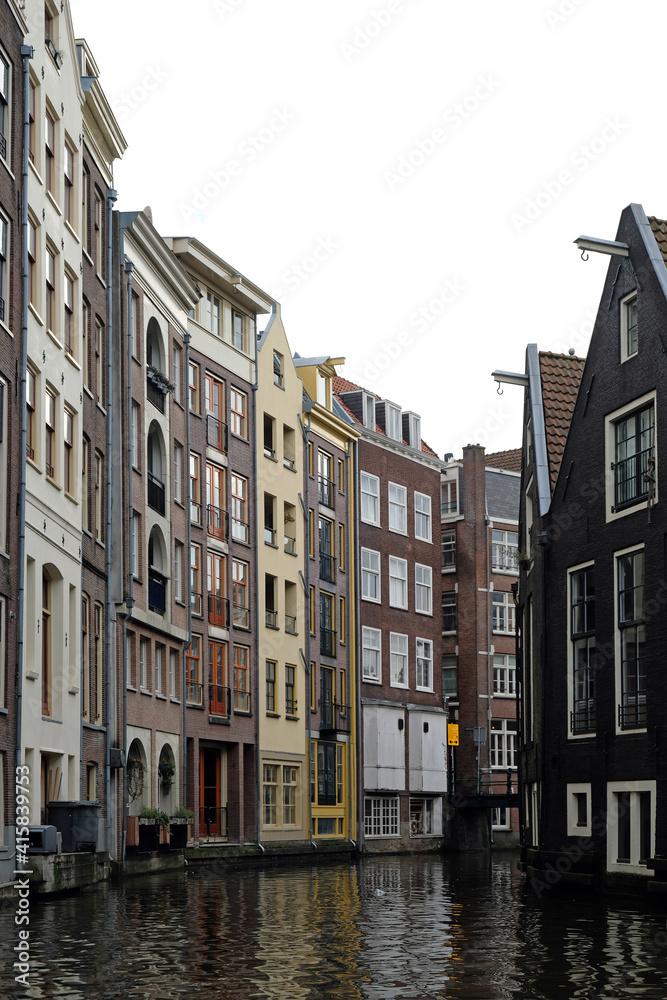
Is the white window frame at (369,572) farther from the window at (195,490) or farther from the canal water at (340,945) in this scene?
the canal water at (340,945)

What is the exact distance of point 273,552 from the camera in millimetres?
53406

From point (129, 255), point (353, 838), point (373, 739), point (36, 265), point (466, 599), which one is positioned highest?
point (129, 255)

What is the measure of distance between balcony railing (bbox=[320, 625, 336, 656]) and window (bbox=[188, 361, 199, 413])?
13.0 meters

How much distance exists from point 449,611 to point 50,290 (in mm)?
44090

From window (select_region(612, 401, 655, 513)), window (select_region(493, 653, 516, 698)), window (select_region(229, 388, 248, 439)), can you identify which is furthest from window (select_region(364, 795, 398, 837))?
window (select_region(612, 401, 655, 513))

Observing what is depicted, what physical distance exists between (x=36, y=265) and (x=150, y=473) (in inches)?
511

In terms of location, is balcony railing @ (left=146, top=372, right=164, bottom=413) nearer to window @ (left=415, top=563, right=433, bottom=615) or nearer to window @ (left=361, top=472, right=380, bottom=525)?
window @ (left=361, top=472, right=380, bottom=525)

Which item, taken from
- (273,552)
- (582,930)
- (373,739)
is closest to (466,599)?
(373,739)

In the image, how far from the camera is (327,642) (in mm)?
57844

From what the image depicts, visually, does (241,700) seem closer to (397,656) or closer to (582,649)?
(397,656)

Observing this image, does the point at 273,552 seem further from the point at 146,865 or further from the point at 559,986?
the point at 559,986

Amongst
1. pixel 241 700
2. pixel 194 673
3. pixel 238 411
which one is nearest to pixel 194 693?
pixel 194 673

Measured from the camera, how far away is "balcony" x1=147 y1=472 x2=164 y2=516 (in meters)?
41.7

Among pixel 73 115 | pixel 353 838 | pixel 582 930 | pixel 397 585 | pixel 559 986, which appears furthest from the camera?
pixel 397 585
